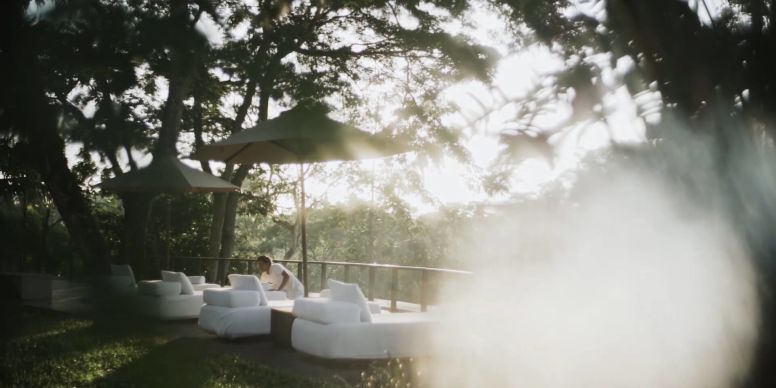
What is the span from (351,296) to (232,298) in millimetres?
1657

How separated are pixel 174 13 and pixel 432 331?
559 centimetres

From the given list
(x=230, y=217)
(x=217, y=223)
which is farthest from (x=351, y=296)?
(x=230, y=217)

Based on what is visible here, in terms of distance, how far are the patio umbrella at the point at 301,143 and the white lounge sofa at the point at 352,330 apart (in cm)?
133

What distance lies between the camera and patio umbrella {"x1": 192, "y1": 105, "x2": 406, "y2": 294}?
27.8 inches

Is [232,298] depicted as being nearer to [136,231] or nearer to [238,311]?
[238,311]

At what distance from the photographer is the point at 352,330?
18.6 feet

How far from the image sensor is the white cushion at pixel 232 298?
7023 millimetres

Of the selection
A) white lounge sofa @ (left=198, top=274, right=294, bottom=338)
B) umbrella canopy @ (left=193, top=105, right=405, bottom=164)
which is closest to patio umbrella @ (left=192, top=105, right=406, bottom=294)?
umbrella canopy @ (left=193, top=105, right=405, bottom=164)

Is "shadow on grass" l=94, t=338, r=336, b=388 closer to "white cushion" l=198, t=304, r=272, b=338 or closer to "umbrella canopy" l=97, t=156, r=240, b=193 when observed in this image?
"umbrella canopy" l=97, t=156, r=240, b=193

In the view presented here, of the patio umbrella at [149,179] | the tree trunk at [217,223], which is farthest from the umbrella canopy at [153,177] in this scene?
the tree trunk at [217,223]

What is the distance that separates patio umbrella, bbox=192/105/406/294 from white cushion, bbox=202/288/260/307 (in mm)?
854

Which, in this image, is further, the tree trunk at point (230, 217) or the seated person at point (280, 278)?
the tree trunk at point (230, 217)

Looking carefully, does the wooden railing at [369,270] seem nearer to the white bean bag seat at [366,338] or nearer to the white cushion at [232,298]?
the white cushion at [232,298]

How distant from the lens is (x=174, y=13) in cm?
57
